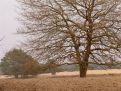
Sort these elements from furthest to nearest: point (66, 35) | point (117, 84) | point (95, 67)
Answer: point (95, 67)
point (66, 35)
point (117, 84)

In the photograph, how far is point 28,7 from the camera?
2473 centimetres

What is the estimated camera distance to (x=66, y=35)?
23.3 meters

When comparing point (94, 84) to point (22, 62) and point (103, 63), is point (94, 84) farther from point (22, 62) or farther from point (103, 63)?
point (22, 62)

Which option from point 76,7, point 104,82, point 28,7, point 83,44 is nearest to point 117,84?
point 104,82

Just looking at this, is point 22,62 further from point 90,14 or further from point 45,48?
point 90,14

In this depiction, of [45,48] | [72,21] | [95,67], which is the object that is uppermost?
[72,21]

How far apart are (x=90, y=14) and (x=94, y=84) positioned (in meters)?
7.16

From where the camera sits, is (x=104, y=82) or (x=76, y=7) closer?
(x=104, y=82)

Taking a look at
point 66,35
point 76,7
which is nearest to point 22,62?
point 66,35

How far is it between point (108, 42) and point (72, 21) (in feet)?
9.02

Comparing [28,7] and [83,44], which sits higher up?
[28,7]

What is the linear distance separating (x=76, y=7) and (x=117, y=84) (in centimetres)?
794

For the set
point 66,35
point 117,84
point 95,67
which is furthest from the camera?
point 95,67

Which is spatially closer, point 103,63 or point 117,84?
point 117,84
